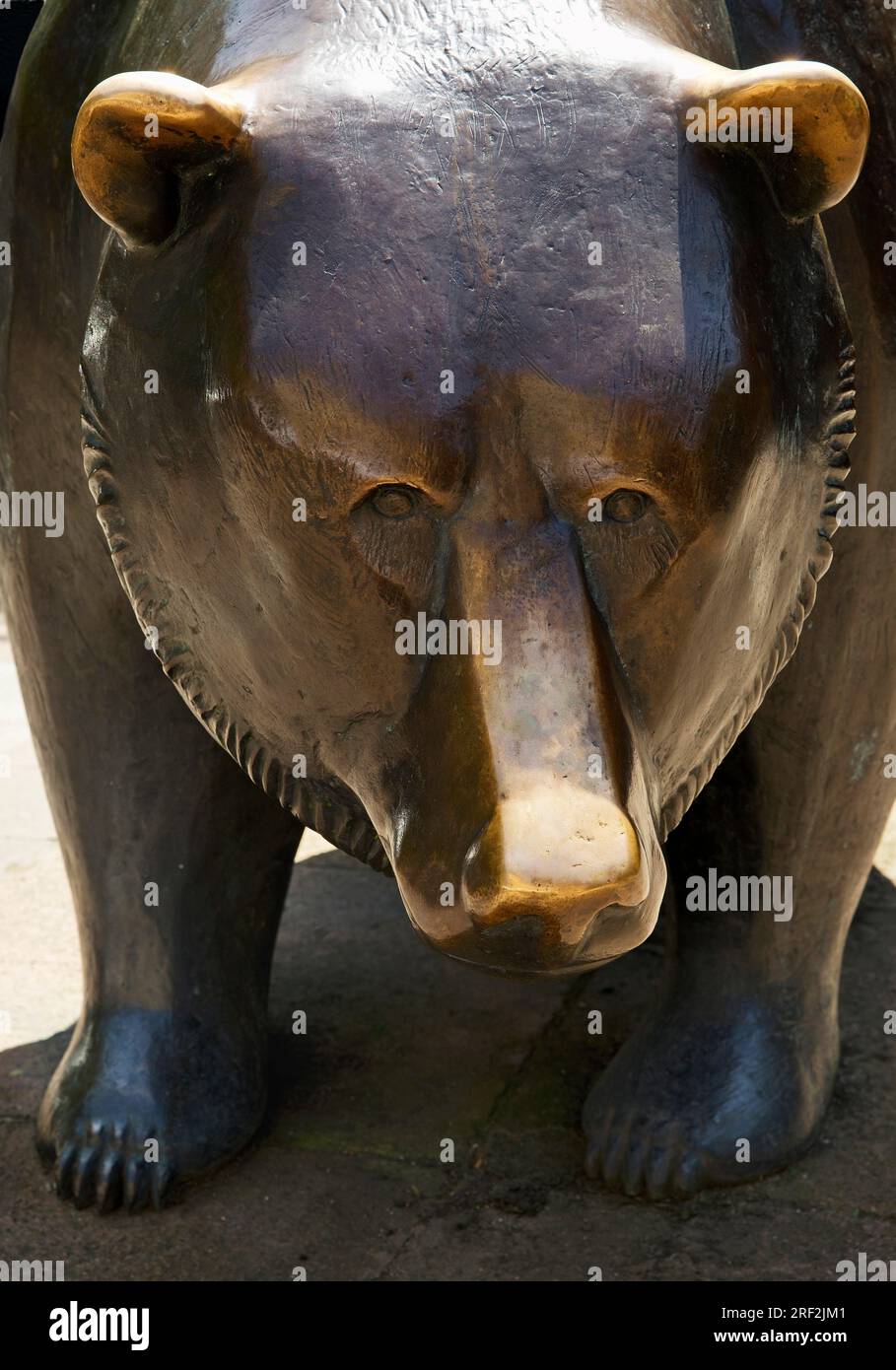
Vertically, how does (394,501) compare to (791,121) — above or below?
below

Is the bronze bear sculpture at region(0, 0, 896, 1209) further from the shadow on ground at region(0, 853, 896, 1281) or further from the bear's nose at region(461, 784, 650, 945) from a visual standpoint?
the shadow on ground at region(0, 853, 896, 1281)

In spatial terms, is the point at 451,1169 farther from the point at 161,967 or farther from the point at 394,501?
the point at 394,501

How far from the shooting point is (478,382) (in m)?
1.88

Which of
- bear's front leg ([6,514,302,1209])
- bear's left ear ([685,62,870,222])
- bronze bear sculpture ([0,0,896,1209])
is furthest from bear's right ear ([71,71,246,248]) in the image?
bear's front leg ([6,514,302,1209])

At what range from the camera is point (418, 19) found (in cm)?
205

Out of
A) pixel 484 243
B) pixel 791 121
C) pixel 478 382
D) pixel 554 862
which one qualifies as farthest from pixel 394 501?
pixel 791 121

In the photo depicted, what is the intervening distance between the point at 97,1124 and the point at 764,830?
117 cm

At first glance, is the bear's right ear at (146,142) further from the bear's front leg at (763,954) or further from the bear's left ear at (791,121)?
the bear's front leg at (763,954)

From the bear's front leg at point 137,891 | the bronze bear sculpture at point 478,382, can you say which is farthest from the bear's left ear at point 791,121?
the bear's front leg at point 137,891

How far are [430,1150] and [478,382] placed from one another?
1471 millimetres

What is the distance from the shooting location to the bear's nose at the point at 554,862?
180 cm

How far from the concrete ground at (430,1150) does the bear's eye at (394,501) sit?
1.19 meters

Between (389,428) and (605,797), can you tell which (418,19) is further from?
(605,797)
